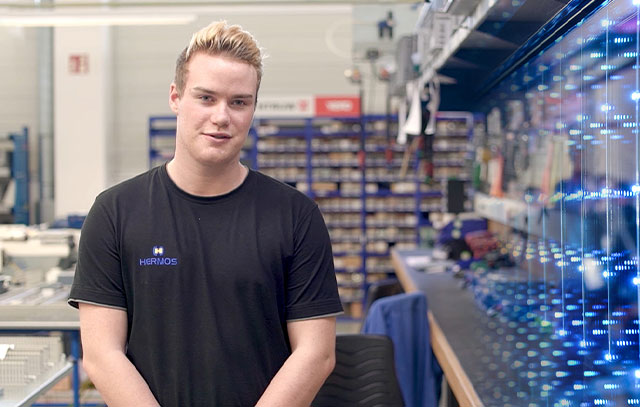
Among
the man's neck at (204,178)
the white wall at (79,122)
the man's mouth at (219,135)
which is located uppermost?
the white wall at (79,122)

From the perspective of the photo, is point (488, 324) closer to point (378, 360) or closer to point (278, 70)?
point (378, 360)

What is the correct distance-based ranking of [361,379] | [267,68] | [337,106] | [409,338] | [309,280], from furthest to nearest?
[267,68] < [337,106] < [409,338] < [361,379] < [309,280]

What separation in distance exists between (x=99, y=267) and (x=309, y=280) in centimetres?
49

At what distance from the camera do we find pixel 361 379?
111 inches

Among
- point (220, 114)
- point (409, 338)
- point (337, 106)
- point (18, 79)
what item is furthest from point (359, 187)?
point (220, 114)

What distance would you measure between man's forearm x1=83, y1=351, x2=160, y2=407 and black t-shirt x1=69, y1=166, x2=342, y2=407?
0.17ft

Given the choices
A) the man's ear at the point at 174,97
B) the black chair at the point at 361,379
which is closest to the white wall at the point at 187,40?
the black chair at the point at 361,379

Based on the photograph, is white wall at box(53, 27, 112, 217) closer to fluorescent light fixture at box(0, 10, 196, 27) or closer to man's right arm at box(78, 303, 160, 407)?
fluorescent light fixture at box(0, 10, 196, 27)

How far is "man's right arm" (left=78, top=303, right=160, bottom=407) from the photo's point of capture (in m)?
1.74

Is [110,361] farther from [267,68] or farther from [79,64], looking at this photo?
[267,68]

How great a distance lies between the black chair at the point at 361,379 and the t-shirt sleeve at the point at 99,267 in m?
1.21

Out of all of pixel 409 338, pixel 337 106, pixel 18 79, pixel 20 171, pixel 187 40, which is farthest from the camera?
pixel 187 40

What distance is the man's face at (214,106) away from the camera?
175 centimetres

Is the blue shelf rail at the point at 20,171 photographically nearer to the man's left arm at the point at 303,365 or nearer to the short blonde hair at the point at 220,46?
the short blonde hair at the point at 220,46
